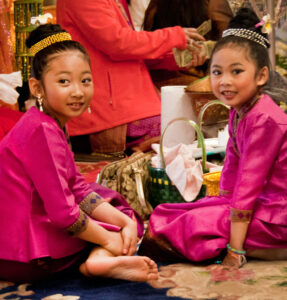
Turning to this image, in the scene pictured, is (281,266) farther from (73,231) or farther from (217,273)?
(73,231)

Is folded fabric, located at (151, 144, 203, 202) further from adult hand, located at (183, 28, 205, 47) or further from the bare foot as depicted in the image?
adult hand, located at (183, 28, 205, 47)

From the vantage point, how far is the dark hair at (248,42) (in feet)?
5.65

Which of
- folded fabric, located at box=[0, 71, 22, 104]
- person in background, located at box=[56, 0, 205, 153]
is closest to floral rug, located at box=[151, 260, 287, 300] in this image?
person in background, located at box=[56, 0, 205, 153]

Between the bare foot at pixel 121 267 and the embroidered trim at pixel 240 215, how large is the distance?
33cm

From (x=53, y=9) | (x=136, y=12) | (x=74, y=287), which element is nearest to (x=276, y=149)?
(x=74, y=287)

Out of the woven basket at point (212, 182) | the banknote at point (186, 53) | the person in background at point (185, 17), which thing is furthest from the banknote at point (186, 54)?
the woven basket at point (212, 182)

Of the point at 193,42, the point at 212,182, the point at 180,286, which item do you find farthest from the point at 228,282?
the point at 193,42

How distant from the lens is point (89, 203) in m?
1.84

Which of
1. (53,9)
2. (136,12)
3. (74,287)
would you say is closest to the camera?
(74,287)

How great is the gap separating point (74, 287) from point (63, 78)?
0.66m

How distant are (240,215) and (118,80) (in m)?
1.65

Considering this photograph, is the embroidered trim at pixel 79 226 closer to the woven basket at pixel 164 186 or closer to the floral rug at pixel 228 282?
the floral rug at pixel 228 282

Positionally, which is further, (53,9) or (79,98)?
(53,9)

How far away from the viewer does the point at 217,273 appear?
165cm
